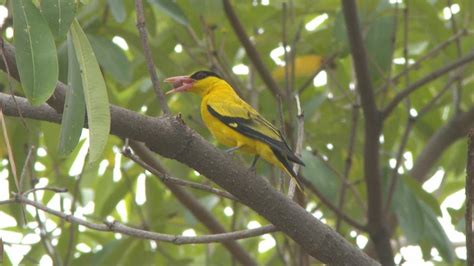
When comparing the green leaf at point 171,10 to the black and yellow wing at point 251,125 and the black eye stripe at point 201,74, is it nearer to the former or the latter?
the black and yellow wing at point 251,125

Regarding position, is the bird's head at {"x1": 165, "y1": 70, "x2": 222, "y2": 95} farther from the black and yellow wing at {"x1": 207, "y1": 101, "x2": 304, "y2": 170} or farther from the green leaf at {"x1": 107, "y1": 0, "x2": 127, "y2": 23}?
the green leaf at {"x1": 107, "y1": 0, "x2": 127, "y2": 23}

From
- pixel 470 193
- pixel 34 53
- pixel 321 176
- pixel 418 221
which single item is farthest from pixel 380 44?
pixel 34 53

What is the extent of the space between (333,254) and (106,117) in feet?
3.67

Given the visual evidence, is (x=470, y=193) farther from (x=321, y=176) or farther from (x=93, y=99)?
(x=321, y=176)

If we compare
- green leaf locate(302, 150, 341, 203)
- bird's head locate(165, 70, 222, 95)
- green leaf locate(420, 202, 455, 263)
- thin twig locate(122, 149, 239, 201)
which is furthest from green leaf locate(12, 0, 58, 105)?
green leaf locate(420, 202, 455, 263)

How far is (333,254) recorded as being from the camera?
341 cm

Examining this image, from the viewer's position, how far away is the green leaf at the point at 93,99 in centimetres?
261

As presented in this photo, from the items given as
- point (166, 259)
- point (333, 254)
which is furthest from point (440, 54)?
point (333, 254)

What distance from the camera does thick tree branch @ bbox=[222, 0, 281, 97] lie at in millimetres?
5398

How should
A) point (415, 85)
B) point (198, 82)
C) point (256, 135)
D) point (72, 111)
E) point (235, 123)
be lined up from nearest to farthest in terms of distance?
point (72, 111) < point (256, 135) < point (235, 123) < point (415, 85) < point (198, 82)

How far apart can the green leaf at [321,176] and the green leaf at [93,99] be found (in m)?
2.60

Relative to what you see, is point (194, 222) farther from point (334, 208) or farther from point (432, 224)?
point (432, 224)

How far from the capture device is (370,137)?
5238mm

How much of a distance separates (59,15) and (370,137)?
2859mm
